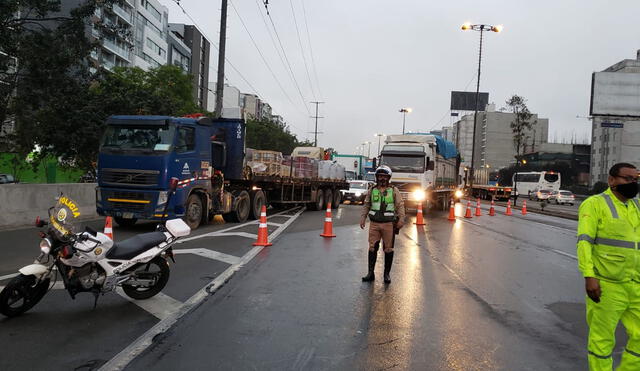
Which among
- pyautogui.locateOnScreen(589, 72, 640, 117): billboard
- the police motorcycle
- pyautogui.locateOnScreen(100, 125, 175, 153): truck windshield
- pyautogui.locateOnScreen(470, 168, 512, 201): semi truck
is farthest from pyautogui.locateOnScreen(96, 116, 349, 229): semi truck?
pyautogui.locateOnScreen(470, 168, 512, 201): semi truck

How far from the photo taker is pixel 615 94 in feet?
Result: 98.6

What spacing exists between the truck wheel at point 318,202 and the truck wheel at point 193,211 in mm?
10434

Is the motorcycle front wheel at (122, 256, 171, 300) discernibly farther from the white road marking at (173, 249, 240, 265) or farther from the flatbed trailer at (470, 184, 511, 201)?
the flatbed trailer at (470, 184, 511, 201)

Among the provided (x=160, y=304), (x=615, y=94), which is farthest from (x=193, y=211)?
(x=615, y=94)

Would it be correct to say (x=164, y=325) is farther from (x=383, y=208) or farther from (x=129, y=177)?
(x=129, y=177)

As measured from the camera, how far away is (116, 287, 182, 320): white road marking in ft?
A: 18.0

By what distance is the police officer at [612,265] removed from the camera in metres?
3.43

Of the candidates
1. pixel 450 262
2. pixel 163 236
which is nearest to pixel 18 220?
pixel 163 236

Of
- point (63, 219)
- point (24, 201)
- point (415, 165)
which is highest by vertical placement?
point (415, 165)

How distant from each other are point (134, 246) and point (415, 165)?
16.4 metres

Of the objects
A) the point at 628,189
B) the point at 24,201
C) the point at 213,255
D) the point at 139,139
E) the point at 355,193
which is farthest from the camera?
the point at 355,193

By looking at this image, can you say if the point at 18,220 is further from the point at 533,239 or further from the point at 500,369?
the point at 533,239

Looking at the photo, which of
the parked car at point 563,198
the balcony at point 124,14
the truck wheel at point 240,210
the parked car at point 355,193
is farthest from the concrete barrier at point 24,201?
the balcony at point 124,14

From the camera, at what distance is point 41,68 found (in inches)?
551
